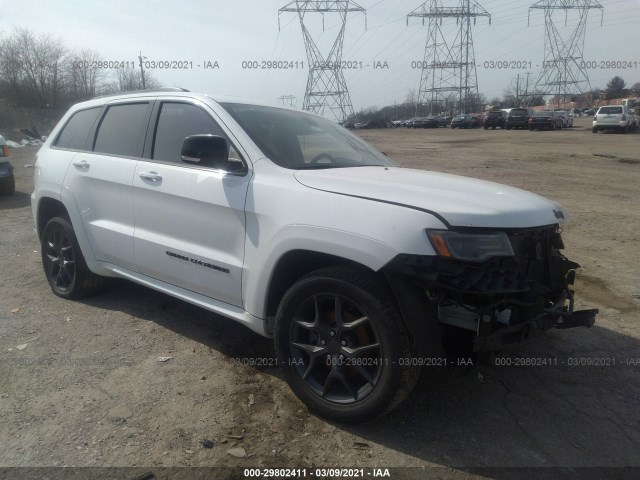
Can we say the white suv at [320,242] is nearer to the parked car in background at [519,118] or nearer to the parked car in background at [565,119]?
the parked car in background at [519,118]

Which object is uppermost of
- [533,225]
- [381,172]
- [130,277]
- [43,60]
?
[43,60]

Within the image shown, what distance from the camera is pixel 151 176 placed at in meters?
3.92

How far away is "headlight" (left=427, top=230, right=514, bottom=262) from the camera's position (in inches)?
102

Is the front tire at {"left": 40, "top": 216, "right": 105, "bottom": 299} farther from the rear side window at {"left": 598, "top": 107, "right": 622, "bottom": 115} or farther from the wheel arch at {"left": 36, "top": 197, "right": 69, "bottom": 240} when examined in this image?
the rear side window at {"left": 598, "top": 107, "right": 622, "bottom": 115}

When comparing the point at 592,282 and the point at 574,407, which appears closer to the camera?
the point at 574,407

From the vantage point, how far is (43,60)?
45781 millimetres

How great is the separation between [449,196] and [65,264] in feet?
12.1

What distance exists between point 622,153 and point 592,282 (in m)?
19.0

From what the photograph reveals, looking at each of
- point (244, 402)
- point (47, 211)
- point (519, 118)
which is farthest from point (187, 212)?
point (519, 118)

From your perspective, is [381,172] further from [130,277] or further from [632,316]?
[632,316]

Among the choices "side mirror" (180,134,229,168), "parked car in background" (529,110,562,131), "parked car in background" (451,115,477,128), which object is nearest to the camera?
"side mirror" (180,134,229,168)

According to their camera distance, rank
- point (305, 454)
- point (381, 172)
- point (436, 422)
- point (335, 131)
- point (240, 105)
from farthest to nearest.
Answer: point (335, 131) → point (240, 105) → point (381, 172) → point (436, 422) → point (305, 454)

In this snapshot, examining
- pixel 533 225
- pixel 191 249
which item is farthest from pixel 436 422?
pixel 191 249

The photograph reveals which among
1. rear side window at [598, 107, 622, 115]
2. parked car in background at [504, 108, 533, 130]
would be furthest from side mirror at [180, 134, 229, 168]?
parked car in background at [504, 108, 533, 130]
